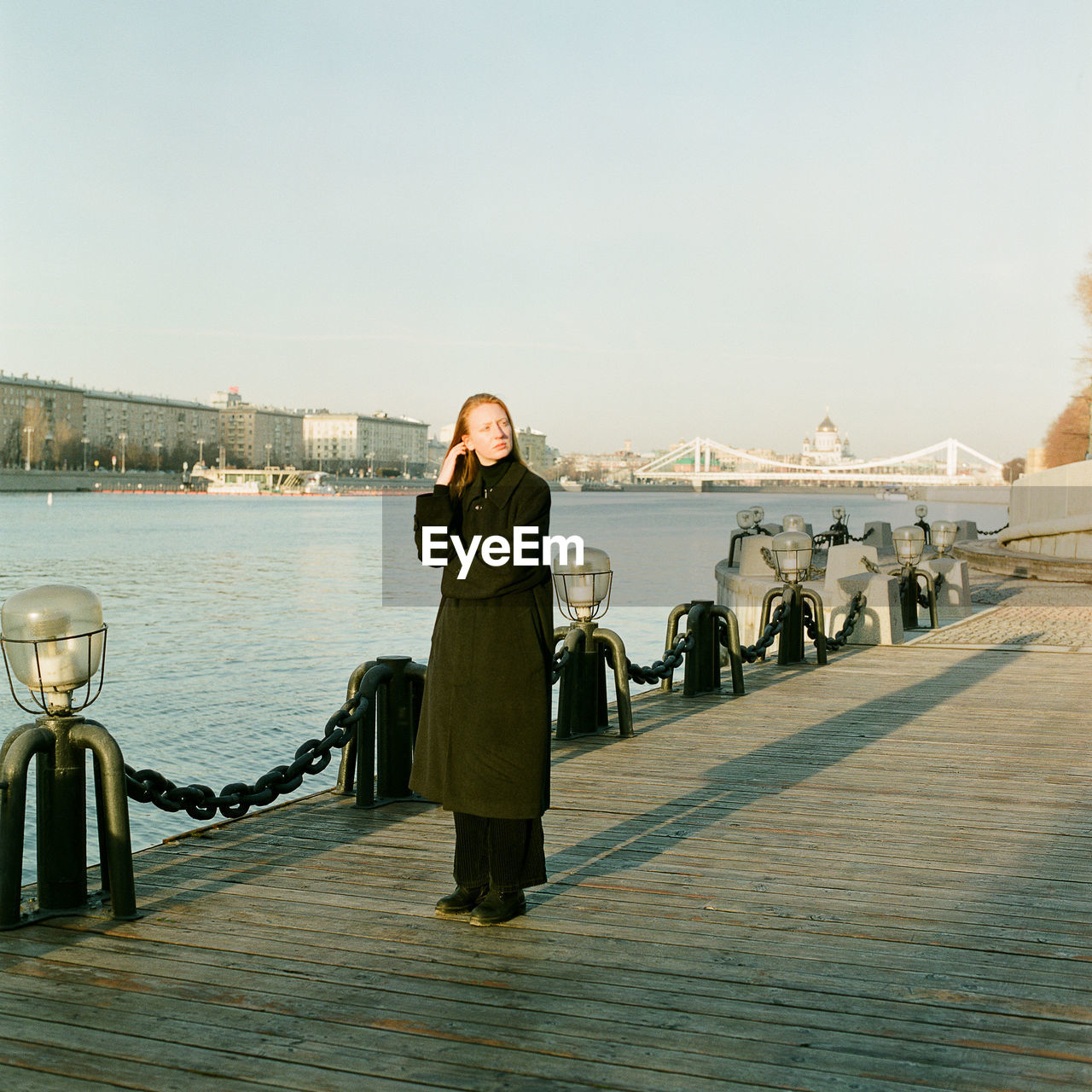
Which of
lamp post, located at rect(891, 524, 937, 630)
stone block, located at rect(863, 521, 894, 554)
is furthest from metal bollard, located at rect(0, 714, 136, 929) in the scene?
stone block, located at rect(863, 521, 894, 554)

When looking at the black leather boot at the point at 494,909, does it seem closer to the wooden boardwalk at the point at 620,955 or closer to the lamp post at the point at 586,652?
the wooden boardwalk at the point at 620,955

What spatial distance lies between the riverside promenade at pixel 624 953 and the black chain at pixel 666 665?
185 cm

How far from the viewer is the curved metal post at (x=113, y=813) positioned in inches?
163

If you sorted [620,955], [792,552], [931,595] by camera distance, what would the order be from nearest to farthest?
[620,955], [792,552], [931,595]

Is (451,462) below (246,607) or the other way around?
the other way around

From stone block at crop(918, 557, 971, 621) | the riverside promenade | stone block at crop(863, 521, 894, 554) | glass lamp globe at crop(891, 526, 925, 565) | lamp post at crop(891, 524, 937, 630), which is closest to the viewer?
the riverside promenade

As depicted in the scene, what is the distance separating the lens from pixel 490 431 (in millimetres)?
3873

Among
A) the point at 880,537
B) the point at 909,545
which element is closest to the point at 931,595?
the point at 909,545

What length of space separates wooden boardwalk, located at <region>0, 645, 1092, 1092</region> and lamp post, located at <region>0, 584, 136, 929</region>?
0.58 ft

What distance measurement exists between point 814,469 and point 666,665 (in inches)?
4845

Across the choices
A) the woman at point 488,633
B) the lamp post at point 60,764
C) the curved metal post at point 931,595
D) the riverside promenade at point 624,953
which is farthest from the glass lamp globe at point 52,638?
the curved metal post at point 931,595

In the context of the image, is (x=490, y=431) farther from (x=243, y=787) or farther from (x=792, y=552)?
(x=792, y=552)

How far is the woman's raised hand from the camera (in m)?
3.93

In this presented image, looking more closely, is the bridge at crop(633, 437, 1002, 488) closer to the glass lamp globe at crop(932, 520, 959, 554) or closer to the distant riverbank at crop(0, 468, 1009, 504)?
the distant riverbank at crop(0, 468, 1009, 504)
